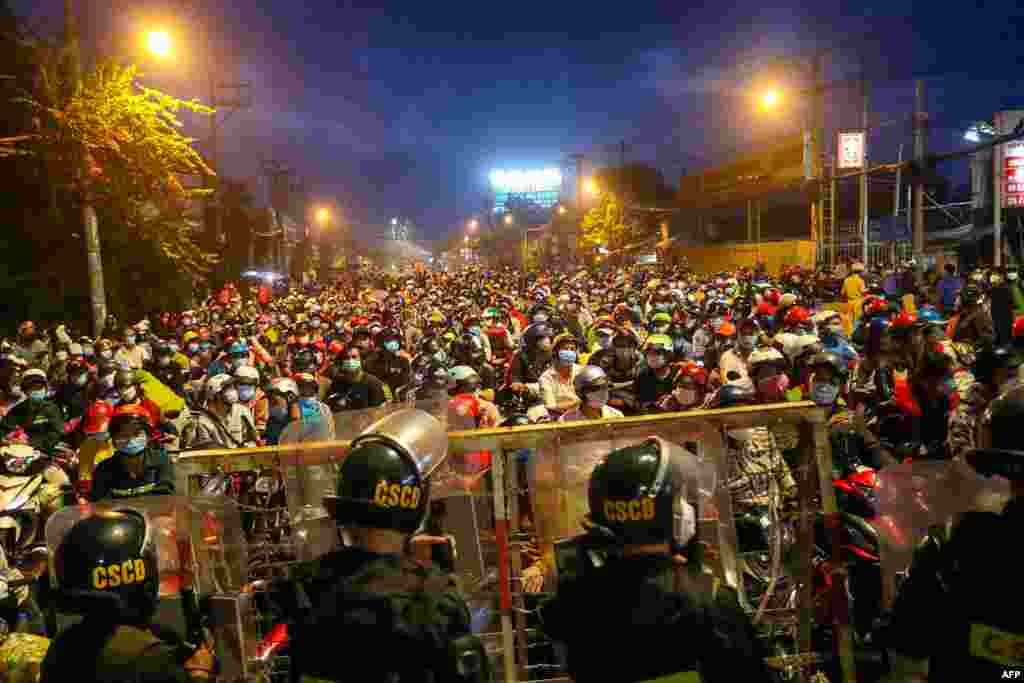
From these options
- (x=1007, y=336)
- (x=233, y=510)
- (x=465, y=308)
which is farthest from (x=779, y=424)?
(x=465, y=308)

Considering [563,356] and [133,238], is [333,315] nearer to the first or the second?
[133,238]

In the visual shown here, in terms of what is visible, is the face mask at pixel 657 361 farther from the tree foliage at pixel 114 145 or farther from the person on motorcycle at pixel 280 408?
the tree foliage at pixel 114 145

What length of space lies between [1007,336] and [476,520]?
40.2 ft

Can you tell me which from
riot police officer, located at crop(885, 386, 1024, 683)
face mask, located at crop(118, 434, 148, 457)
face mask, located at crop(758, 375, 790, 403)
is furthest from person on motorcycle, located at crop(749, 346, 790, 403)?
face mask, located at crop(118, 434, 148, 457)

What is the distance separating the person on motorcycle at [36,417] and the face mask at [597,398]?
21.9 ft

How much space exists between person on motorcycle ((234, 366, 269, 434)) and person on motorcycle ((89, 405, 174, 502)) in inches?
115

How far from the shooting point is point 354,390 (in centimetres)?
975

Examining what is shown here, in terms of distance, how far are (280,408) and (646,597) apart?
685 centimetres

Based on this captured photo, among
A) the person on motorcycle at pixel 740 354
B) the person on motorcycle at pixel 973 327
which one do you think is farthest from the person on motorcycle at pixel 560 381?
the person on motorcycle at pixel 973 327

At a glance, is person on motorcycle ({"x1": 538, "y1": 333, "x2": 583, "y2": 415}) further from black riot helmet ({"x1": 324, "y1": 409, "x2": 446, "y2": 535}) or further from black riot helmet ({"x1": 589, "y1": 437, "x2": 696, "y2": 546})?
black riot helmet ({"x1": 589, "y1": 437, "x2": 696, "y2": 546})

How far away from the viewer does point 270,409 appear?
340 inches

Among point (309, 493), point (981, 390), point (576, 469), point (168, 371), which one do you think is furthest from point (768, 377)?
point (168, 371)

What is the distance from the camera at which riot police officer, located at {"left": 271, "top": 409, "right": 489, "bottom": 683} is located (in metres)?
2.33

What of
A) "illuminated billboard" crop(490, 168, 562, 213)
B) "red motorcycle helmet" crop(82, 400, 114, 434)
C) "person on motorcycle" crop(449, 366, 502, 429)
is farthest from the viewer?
"illuminated billboard" crop(490, 168, 562, 213)
